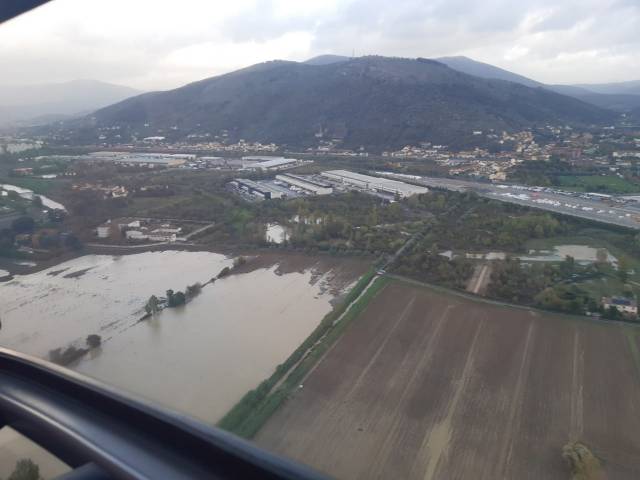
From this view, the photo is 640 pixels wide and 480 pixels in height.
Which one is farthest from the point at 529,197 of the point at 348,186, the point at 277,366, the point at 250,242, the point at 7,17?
the point at 7,17

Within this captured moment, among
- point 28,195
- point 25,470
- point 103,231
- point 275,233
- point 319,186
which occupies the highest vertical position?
point 25,470

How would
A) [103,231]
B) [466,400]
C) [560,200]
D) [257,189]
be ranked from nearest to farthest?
1. [466,400]
2. [103,231]
3. [560,200]
4. [257,189]

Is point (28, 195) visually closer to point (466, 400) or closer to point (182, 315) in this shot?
point (182, 315)

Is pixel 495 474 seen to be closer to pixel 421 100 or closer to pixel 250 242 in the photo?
pixel 250 242

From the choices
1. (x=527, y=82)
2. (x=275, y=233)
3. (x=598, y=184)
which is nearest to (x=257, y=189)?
(x=275, y=233)

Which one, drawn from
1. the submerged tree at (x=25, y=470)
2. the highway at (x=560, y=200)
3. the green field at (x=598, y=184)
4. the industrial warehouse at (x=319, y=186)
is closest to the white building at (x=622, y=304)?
the highway at (x=560, y=200)
